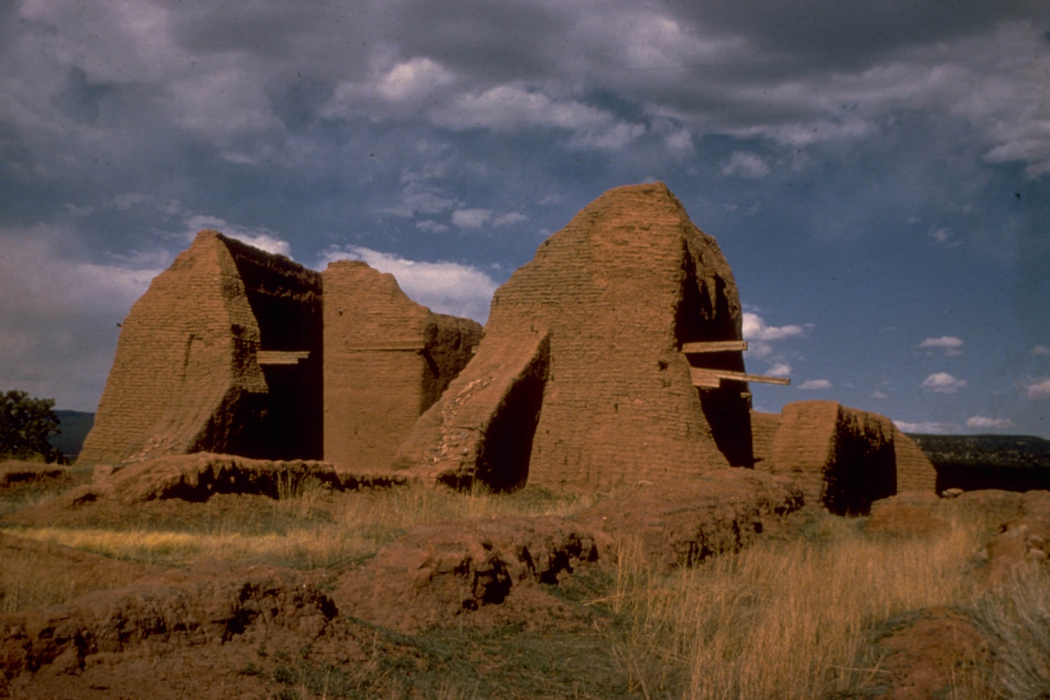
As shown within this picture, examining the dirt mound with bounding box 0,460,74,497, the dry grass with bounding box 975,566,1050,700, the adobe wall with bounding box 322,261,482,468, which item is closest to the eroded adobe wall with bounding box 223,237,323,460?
the adobe wall with bounding box 322,261,482,468

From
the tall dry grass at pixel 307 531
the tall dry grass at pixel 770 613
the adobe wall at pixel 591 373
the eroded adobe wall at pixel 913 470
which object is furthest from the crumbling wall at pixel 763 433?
the tall dry grass at pixel 770 613

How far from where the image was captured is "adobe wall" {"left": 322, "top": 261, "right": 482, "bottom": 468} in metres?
16.8

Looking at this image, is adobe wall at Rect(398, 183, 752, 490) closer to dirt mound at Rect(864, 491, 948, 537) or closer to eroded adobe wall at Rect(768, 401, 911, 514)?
eroded adobe wall at Rect(768, 401, 911, 514)

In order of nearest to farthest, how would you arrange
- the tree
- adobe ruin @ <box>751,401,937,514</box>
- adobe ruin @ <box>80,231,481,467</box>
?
adobe ruin @ <box>751,401,937,514</box> < adobe ruin @ <box>80,231,481,467</box> < the tree

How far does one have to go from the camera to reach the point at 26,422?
76.2ft

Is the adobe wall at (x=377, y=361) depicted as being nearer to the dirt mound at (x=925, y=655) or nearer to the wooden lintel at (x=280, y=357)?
the wooden lintel at (x=280, y=357)

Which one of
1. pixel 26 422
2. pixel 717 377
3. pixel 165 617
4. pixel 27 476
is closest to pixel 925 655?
pixel 165 617

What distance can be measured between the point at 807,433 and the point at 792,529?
500 centimetres

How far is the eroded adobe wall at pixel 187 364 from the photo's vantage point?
14848 millimetres

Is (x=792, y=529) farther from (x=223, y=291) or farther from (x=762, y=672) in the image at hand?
(x=223, y=291)

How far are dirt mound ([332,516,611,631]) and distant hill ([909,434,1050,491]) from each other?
23.3 metres

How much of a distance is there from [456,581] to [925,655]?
2960 millimetres

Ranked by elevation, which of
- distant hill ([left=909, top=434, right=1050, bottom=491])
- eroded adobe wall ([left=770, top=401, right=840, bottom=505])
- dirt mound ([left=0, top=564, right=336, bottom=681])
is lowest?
distant hill ([left=909, top=434, right=1050, bottom=491])

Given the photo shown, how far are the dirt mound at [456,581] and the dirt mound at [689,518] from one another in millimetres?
1542
